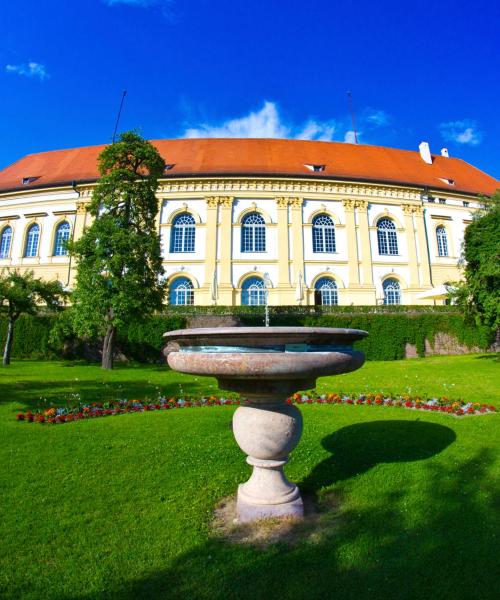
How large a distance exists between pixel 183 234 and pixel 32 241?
1352 centimetres

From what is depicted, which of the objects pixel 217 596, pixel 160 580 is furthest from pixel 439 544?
pixel 160 580

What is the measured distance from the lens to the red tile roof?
98.7ft

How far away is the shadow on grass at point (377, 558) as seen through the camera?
233 cm

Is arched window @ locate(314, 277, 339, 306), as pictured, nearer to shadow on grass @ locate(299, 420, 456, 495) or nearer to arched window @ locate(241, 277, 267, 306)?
arched window @ locate(241, 277, 267, 306)

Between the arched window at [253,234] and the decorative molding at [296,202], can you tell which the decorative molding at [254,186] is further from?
the arched window at [253,234]

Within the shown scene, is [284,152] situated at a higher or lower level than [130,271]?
higher

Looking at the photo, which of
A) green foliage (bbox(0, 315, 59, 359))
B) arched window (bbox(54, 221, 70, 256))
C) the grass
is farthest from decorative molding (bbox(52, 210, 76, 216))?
the grass

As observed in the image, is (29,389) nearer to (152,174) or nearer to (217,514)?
(217,514)

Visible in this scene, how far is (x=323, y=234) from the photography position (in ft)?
97.3

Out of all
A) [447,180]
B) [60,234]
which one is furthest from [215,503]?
[447,180]

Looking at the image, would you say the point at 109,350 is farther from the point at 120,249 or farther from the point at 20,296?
the point at 20,296

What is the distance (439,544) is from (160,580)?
209cm

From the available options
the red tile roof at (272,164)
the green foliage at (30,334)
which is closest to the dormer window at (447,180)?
the red tile roof at (272,164)

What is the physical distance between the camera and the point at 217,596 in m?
2.29
